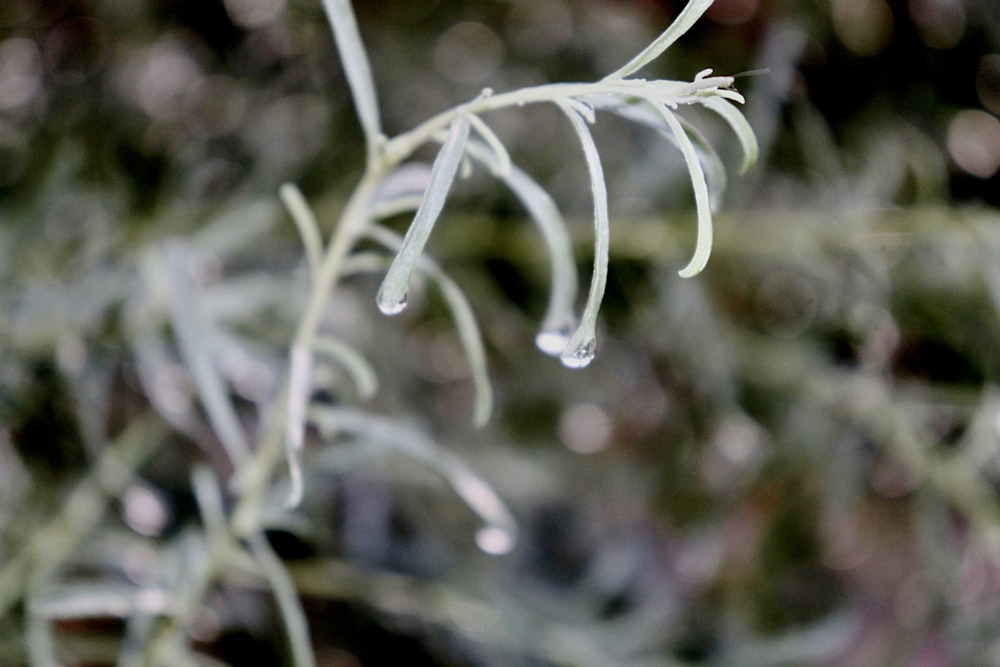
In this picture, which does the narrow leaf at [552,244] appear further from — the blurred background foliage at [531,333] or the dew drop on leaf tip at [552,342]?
the blurred background foliage at [531,333]

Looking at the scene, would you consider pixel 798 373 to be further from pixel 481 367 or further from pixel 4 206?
pixel 4 206

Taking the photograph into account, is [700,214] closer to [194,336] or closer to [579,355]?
[579,355]

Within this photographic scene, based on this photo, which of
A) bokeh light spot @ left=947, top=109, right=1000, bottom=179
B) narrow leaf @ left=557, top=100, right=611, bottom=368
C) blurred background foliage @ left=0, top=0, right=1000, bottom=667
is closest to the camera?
narrow leaf @ left=557, top=100, right=611, bottom=368

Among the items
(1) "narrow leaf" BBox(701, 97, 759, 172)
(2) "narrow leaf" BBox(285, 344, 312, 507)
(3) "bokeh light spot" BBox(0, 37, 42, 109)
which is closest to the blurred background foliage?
(3) "bokeh light spot" BBox(0, 37, 42, 109)

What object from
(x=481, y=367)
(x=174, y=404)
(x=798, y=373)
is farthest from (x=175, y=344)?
(x=798, y=373)

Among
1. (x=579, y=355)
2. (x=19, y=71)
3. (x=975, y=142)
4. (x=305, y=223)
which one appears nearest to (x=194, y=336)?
(x=305, y=223)

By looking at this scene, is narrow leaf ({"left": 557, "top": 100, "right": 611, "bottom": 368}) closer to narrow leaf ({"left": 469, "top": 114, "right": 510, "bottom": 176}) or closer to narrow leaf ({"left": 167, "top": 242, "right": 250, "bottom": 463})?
narrow leaf ({"left": 469, "top": 114, "right": 510, "bottom": 176})

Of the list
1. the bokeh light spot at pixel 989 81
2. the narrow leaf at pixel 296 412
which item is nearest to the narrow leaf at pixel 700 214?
the narrow leaf at pixel 296 412
